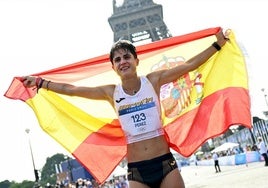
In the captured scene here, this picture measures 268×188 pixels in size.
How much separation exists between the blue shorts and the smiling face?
0.89 meters

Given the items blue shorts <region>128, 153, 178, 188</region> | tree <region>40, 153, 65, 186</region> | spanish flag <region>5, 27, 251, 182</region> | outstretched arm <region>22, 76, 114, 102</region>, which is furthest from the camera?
tree <region>40, 153, 65, 186</region>

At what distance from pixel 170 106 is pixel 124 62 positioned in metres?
1.57

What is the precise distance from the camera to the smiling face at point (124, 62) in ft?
13.7

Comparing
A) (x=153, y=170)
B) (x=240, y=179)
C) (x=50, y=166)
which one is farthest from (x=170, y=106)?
(x=50, y=166)

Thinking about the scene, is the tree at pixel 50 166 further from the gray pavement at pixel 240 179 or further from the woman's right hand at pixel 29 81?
the woman's right hand at pixel 29 81

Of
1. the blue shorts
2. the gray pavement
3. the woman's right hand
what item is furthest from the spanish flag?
the gray pavement

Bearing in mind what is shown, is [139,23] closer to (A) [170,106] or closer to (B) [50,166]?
(A) [170,106]

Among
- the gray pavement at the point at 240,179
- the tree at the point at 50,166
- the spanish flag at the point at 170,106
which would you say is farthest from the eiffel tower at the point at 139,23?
the tree at the point at 50,166

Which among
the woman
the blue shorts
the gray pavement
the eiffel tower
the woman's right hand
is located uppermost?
the eiffel tower

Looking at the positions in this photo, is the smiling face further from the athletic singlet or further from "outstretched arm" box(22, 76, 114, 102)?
"outstretched arm" box(22, 76, 114, 102)

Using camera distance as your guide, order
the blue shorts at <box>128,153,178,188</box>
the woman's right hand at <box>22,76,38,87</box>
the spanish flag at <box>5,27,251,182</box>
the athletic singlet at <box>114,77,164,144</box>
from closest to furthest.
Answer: the blue shorts at <box>128,153,178,188</box>
the athletic singlet at <box>114,77,164,144</box>
the woman's right hand at <box>22,76,38,87</box>
the spanish flag at <box>5,27,251,182</box>

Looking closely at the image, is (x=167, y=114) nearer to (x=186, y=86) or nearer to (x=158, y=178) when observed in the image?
(x=186, y=86)

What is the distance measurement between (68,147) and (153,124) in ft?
5.24

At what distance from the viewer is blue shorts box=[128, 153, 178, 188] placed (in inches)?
155
